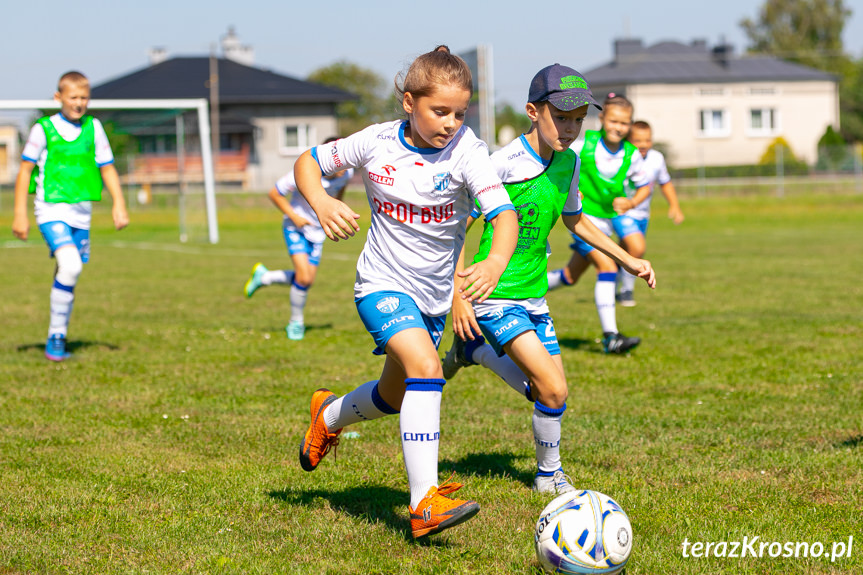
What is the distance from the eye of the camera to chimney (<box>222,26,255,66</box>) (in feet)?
228

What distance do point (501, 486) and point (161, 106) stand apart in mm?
22050

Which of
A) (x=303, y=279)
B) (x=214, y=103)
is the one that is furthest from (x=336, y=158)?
(x=214, y=103)

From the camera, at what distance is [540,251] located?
4.90 meters

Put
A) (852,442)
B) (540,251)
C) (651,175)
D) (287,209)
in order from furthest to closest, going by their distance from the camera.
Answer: (651,175) < (287,209) < (852,442) < (540,251)

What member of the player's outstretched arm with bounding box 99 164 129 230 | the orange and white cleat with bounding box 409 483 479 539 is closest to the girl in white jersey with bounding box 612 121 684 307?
the player's outstretched arm with bounding box 99 164 129 230

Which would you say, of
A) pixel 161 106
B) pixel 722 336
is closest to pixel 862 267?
pixel 722 336

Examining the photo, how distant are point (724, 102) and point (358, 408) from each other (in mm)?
62712

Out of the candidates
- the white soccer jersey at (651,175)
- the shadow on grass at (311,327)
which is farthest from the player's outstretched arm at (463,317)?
the white soccer jersey at (651,175)

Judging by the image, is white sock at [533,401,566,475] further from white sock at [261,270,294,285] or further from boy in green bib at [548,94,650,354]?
white sock at [261,270,294,285]

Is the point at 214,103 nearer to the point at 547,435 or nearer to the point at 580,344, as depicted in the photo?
the point at 580,344

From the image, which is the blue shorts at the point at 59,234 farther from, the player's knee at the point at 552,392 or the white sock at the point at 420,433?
the white sock at the point at 420,433

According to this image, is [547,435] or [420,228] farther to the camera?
[547,435]

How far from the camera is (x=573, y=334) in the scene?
996cm

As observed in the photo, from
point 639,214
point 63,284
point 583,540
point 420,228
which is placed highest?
point 420,228
